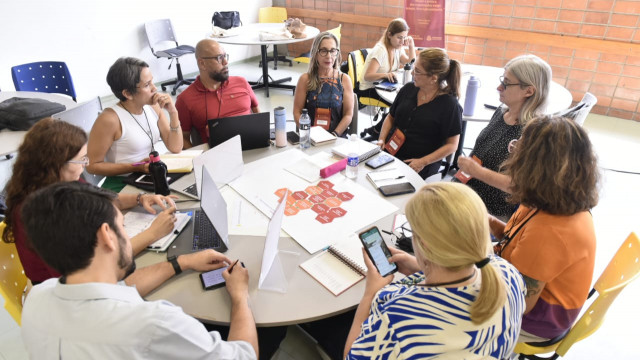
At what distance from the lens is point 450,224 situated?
105 centimetres

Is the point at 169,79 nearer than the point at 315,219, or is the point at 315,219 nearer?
the point at 315,219

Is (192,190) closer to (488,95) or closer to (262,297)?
(262,297)

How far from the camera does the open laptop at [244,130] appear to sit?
2.32 meters

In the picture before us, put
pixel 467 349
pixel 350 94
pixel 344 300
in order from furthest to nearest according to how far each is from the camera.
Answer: pixel 350 94 → pixel 344 300 → pixel 467 349

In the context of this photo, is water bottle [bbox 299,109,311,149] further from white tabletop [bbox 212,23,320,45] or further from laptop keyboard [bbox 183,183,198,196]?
white tabletop [bbox 212,23,320,45]

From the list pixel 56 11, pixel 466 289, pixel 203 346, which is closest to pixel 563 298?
pixel 466 289

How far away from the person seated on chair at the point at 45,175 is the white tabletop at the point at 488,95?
7.79 feet

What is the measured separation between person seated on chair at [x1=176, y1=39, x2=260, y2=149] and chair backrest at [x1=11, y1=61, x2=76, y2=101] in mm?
1745

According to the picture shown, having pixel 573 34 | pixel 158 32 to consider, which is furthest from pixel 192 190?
pixel 573 34

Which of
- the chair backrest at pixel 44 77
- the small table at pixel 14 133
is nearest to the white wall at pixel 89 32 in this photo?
the chair backrest at pixel 44 77

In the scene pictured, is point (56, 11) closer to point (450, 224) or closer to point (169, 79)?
point (169, 79)

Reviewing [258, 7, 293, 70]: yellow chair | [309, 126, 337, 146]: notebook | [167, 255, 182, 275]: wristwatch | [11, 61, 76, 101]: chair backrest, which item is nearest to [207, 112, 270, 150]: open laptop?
[309, 126, 337, 146]: notebook

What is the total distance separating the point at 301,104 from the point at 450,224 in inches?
89.4

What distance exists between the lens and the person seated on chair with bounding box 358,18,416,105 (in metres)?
3.98
